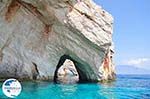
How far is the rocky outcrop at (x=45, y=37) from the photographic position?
2977cm

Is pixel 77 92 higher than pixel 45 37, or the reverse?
pixel 45 37

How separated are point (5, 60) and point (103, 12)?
10129 millimetres

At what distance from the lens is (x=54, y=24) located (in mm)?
30344

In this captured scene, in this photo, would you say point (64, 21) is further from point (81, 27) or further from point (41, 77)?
point (41, 77)

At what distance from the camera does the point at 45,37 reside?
1225 inches

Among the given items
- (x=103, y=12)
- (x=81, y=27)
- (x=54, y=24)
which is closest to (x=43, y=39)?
(x=54, y=24)

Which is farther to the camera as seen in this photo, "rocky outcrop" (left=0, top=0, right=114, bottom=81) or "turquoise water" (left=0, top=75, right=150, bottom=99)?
"rocky outcrop" (left=0, top=0, right=114, bottom=81)

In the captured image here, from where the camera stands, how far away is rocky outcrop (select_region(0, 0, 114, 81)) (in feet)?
97.7

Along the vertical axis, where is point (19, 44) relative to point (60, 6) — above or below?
below

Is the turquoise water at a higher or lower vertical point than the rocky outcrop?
lower

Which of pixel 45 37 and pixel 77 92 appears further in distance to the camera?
pixel 45 37

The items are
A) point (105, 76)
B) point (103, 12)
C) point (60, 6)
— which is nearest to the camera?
point (60, 6)

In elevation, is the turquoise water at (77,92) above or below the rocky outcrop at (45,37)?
below

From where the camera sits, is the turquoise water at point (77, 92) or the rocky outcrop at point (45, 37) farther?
the rocky outcrop at point (45, 37)
